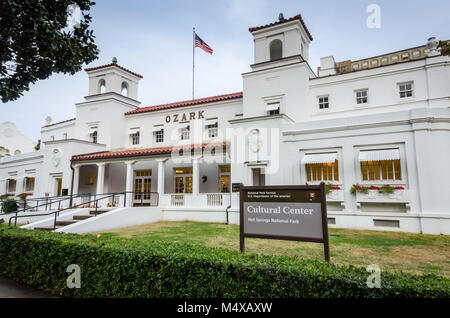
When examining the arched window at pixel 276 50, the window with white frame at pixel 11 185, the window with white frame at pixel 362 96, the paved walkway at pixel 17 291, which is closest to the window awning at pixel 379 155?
the window with white frame at pixel 362 96

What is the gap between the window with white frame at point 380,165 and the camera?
1247 cm

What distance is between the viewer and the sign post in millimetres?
5520

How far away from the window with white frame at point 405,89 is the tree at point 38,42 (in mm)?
15464

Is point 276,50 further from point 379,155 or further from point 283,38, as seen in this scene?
point 379,155

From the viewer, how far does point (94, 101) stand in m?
22.8

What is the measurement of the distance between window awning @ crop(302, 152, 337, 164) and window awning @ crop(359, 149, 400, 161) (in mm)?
1234

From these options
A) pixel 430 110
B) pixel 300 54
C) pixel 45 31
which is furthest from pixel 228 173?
pixel 45 31

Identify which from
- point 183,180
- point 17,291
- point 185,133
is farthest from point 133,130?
point 17,291

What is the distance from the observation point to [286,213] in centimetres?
580

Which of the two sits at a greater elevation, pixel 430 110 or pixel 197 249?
pixel 430 110

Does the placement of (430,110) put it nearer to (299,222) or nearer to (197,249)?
(299,222)

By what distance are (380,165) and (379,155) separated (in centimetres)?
68

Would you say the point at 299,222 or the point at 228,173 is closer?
the point at 299,222
